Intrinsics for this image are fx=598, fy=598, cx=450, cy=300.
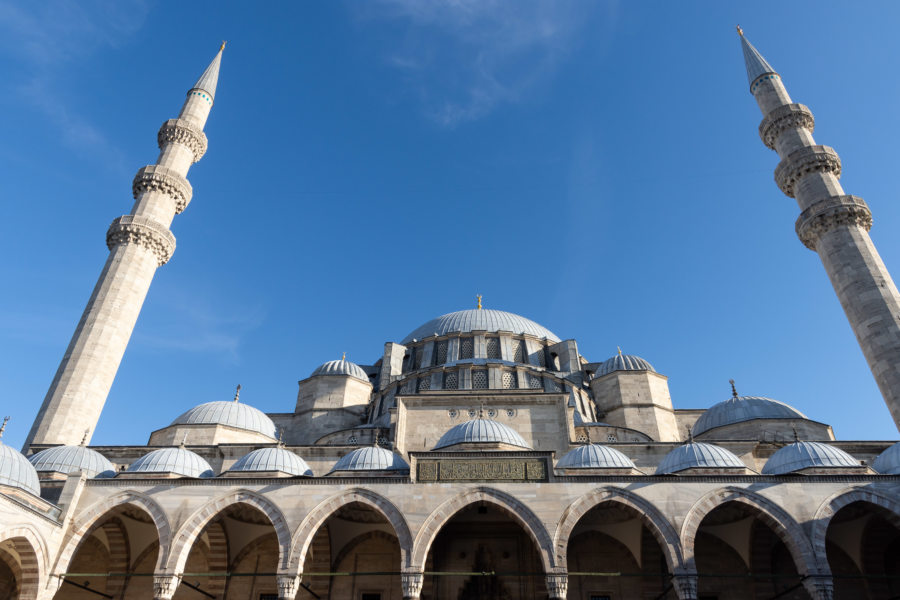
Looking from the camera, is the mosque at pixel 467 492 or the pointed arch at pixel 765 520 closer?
the pointed arch at pixel 765 520

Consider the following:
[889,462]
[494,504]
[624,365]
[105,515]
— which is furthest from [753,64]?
[105,515]

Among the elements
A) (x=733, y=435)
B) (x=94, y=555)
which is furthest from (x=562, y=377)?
(x=94, y=555)

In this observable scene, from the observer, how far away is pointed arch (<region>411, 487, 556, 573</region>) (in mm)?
11219

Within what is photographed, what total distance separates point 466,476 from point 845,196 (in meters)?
15.8

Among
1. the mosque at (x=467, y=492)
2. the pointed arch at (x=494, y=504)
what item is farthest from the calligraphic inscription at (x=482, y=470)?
the pointed arch at (x=494, y=504)

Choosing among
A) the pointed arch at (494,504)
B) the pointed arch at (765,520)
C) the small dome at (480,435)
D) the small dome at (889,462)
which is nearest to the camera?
the pointed arch at (765,520)

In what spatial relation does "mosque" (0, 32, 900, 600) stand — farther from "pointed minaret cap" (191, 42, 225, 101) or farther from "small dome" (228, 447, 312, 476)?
"pointed minaret cap" (191, 42, 225, 101)

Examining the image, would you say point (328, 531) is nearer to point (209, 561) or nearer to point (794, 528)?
point (209, 561)

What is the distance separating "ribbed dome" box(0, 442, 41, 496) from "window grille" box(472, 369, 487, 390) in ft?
41.1

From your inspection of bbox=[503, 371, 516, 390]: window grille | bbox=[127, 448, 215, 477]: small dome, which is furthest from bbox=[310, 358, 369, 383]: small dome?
bbox=[127, 448, 215, 477]: small dome

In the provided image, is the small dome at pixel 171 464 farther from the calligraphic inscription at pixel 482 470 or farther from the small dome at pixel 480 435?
the small dome at pixel 480 435

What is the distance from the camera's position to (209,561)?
47.2ft

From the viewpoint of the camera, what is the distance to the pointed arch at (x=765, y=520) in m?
10.9

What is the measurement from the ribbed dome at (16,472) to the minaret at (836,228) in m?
20.1
